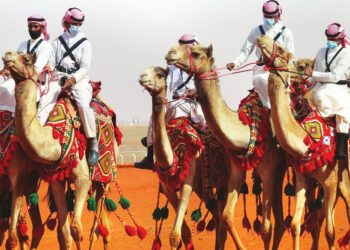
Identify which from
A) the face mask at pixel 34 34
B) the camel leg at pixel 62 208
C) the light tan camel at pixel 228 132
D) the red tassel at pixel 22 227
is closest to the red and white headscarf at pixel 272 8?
the light tan camel at pixel 228 132

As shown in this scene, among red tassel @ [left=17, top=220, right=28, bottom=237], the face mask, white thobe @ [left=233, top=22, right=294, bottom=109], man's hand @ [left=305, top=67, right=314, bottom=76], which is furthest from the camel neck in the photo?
red tassel @ [left=17, top=220, right=28, bottom=237]

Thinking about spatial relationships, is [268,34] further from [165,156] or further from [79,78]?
[79,78]

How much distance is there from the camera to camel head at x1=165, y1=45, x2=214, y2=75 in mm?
12991

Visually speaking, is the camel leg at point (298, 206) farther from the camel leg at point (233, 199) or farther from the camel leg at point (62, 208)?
the camel leg at point (62, 208)

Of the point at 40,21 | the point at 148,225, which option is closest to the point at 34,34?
the point at 40,21

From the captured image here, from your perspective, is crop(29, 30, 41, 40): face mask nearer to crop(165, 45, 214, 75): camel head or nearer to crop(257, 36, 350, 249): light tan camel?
crop(165, 45, 214, 75): camel head

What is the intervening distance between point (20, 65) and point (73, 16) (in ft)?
6.49

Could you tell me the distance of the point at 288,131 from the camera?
13.5 m

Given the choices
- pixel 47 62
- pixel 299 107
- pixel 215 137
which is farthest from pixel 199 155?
pixel 47 62

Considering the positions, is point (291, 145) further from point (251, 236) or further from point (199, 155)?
point (251, 236)

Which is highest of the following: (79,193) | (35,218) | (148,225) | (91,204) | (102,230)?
(79,193)

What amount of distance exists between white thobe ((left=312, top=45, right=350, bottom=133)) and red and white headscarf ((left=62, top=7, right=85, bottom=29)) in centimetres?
330

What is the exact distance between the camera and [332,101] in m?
14.5

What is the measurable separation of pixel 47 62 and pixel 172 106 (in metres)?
1.81
